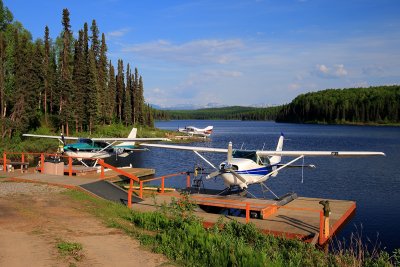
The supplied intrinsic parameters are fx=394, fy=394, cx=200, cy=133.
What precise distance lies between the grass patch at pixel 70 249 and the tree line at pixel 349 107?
140335 mm

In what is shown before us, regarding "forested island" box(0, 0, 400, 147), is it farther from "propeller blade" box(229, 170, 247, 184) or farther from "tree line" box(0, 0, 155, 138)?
"propeller blade" box(229, 170, 247, 184)

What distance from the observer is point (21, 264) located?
265 inches

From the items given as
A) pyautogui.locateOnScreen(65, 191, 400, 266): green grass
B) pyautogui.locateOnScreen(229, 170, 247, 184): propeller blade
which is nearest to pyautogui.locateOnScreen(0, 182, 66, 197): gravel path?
pyautogui.locateOnScreen(65, 191, 400, 266): green grass

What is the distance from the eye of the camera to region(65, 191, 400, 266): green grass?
23.3 ft

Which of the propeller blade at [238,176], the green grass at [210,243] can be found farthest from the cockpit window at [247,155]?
the green grass at [210,243]

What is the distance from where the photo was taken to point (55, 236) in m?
8.70

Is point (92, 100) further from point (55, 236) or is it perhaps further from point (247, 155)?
point (55, 236)

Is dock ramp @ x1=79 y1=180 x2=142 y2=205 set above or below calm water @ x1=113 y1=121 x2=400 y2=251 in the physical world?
above

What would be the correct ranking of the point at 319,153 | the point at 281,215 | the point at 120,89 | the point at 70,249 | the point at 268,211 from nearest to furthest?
the point at 70,249 → the point at 268,211 → the point at 281,215 → the point at 319,153 → the point at 120,89

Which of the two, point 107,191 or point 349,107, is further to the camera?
point 349,107

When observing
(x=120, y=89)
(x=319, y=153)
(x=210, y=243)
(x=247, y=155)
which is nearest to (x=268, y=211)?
(x=247, y=155)

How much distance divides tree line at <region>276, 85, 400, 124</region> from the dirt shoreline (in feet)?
452

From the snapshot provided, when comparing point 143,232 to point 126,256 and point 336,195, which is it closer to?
point 126,256

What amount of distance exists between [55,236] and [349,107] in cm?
14866
